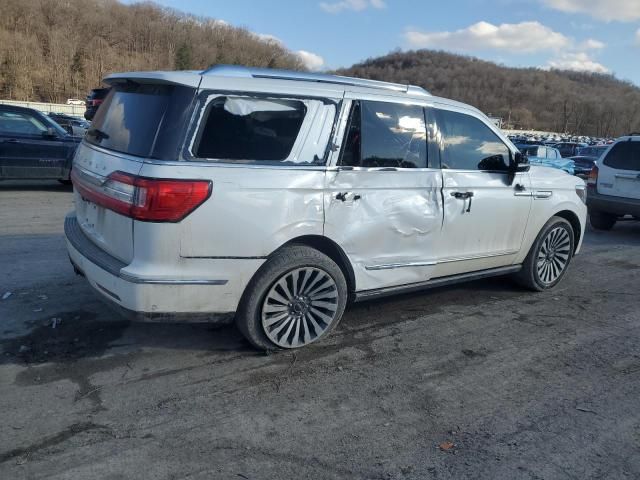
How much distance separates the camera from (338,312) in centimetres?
416

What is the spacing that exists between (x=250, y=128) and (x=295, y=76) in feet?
2.14

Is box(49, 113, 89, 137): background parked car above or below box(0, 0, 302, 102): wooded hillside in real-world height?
below

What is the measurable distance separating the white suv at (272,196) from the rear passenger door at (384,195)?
0.04ft

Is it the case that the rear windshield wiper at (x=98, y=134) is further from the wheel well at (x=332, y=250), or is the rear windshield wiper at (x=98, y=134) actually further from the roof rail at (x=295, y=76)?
the wheel well at (x=332, y=250)

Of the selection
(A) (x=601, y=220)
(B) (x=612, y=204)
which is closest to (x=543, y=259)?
(B) (x=612, y=204)

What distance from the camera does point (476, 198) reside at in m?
4.88

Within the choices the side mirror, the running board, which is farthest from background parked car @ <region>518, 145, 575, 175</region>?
the running board

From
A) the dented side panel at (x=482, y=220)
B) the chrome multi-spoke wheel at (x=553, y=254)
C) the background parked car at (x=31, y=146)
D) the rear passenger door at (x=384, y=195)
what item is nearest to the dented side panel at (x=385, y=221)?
the rear passenger door at (x=384, y=195)

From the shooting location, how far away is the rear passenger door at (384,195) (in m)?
4.03

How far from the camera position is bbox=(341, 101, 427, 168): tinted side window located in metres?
4.11

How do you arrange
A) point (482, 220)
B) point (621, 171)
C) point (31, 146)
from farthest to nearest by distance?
point (31, 146)
point (621, 171)
point (482, 220)

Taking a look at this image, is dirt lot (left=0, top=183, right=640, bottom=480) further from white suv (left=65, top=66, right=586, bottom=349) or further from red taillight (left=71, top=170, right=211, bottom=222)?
red taillight (left=71, top=170, right=211, bottom=222)

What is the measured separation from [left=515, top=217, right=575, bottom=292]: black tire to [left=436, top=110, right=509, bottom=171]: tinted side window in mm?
998

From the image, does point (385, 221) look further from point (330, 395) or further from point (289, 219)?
point (330, 395)
